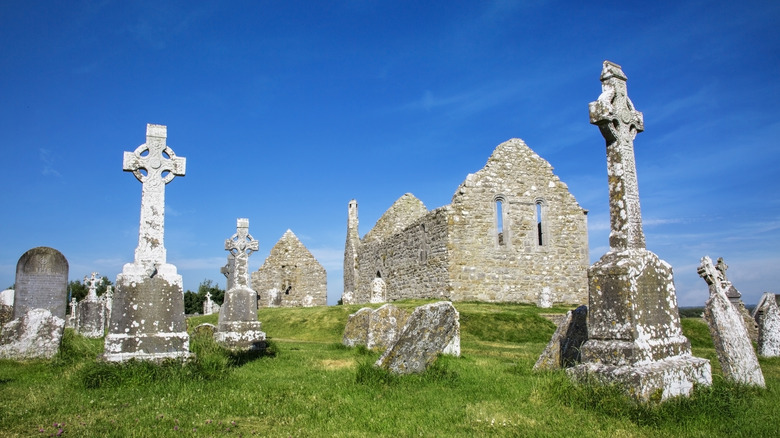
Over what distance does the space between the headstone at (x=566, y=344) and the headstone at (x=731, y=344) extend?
67.4 inches

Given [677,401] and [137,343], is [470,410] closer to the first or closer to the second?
[677,401]

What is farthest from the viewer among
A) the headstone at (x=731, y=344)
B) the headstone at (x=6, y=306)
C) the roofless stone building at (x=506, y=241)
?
the roofless stone building at (x=506, y=241)

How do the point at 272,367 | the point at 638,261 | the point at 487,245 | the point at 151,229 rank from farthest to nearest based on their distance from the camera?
the point at 487,245, the point at 272,367, the point at 151,229, the point at 638,261

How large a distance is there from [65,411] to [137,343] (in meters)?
2.00

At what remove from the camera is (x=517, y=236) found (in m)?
21.8

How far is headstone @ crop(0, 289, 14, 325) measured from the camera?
44.8 feet

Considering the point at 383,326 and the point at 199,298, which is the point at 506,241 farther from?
the point at 199,298

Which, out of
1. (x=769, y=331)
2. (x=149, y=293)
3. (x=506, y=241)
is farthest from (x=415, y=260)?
(x=149, y=293)

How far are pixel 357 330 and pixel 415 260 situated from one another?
36.3 feet

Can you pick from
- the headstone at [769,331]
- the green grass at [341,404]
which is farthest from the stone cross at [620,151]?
the headstone at [769,331]

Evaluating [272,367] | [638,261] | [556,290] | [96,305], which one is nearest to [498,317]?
[556,290]

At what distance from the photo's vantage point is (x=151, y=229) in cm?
754

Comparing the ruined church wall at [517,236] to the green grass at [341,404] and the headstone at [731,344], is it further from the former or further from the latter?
the headstone at [731,344]

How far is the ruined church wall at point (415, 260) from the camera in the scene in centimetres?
2120
